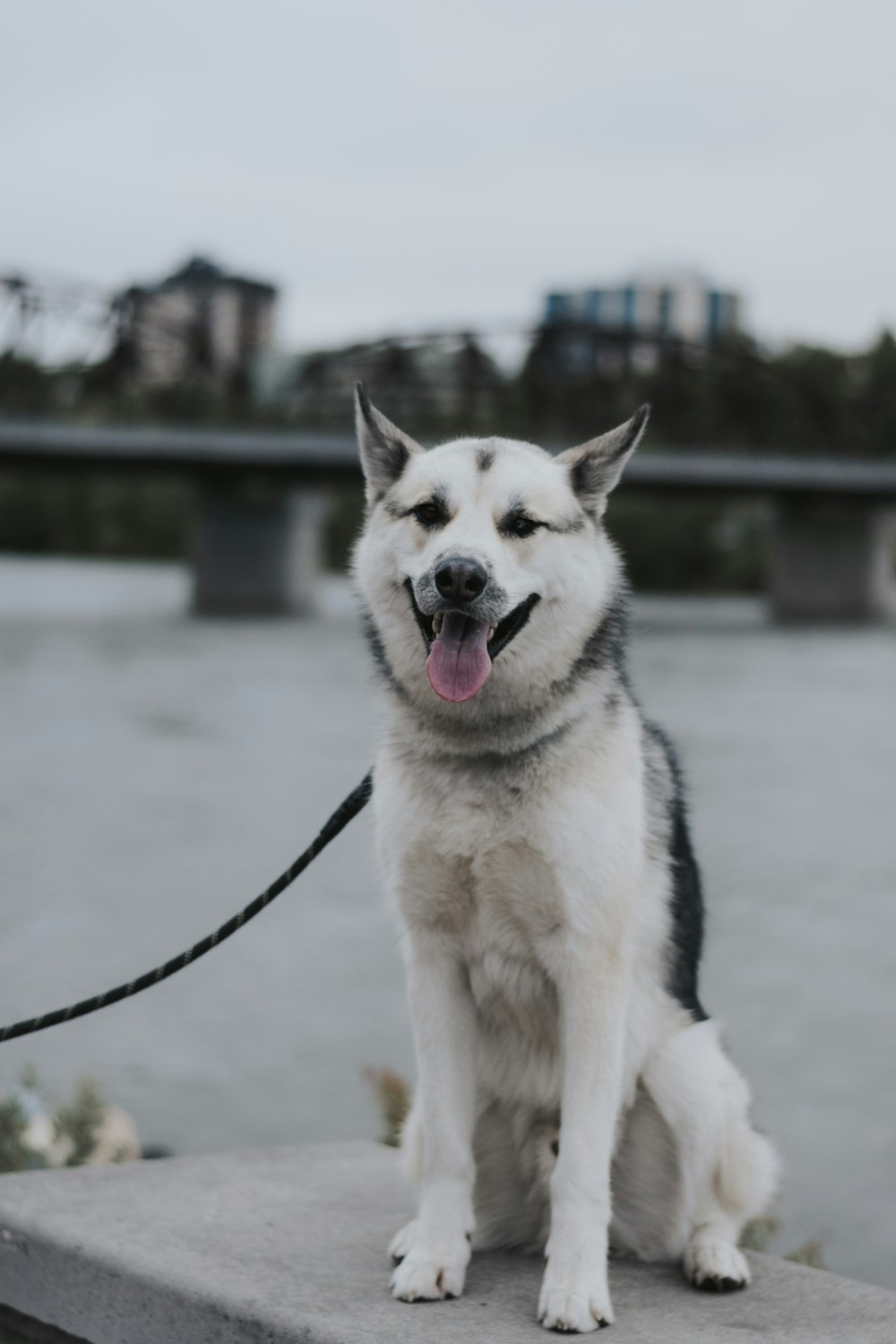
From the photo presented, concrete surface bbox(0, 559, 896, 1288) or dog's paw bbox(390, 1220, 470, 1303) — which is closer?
dog's paw bbox(390, 1220, 470, 1303)

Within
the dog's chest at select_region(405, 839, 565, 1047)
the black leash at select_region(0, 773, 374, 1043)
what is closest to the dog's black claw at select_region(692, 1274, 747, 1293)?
the dog's chest at select_region(405, 839, 565, 1047)

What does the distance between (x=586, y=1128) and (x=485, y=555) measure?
130cm

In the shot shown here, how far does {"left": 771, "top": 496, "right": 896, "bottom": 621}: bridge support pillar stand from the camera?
71.0 meters

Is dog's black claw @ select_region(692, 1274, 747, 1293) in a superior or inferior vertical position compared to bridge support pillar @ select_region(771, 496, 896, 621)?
superior

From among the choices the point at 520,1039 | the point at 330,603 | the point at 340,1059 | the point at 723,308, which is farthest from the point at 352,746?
the point at 723,308

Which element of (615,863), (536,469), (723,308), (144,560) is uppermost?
(723,308)

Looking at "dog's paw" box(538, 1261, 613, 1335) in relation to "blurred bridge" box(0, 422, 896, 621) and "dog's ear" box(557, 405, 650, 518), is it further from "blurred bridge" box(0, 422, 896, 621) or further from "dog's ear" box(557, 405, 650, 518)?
"blurred bridge" box(0, 422, 896, 621)

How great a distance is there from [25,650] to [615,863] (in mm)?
45360

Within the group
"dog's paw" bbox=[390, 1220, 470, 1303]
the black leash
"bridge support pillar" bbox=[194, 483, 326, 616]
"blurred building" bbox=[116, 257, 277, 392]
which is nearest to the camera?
"dog's paw" bbox=[390, 1220, 470, 1303]

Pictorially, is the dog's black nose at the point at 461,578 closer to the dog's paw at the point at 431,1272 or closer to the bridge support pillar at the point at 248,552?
the dog's paw at the point at 431,1272

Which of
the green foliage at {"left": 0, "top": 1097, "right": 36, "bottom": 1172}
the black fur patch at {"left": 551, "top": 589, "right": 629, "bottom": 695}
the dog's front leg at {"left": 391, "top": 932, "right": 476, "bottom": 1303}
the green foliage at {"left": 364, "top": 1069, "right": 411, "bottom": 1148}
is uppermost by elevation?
the black fur patch at {"left": 551, "top": 589, "right": 629, "bottom": 695}

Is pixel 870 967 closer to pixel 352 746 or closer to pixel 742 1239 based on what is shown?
pixel 742 1239

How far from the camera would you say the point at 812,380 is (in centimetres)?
9931

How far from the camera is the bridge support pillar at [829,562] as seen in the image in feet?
233
